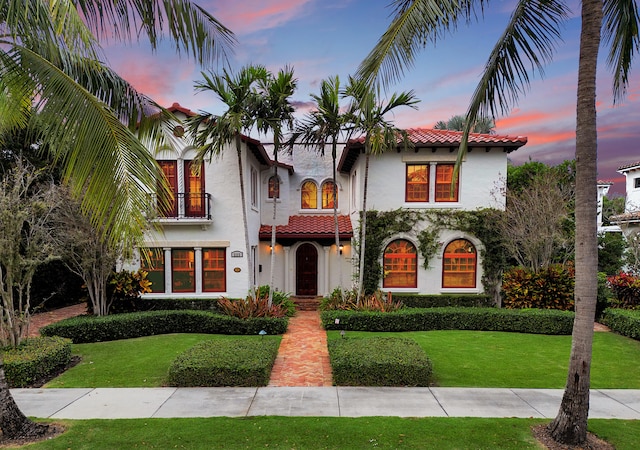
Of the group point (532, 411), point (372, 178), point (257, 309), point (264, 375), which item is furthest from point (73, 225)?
point (532, 411)

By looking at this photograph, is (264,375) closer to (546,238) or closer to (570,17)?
(570,17)

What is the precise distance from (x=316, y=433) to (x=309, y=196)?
579 inches

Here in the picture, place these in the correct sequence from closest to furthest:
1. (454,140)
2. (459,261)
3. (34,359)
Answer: (34,359) → (454,140) → (459,261)

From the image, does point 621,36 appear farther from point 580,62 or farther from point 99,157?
point 99,157

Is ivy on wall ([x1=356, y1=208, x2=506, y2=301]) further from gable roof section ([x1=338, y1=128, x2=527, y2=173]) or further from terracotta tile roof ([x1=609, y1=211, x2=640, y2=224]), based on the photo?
terracotta tile roof ([x1=609, y1=211, x2=640, y2=224])

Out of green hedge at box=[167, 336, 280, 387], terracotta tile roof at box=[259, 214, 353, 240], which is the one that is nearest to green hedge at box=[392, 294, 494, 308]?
terracotta tile roof at box=[259, 214, 353, 240]

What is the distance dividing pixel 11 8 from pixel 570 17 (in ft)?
25.1

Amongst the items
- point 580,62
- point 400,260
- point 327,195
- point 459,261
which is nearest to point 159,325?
point 400,260

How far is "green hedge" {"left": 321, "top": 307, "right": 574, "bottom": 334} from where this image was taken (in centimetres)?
1204

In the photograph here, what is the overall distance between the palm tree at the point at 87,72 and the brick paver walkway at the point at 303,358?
211 inches

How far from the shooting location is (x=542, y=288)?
13.2 meters

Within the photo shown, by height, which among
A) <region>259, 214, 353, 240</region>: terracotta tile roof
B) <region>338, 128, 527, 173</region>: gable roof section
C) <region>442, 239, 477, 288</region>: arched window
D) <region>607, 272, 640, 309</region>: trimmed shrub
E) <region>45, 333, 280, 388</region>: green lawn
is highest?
<region>338, 128, 527, 173</region>: gable roof section

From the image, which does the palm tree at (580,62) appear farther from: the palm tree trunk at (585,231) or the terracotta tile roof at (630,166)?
the terracotta tile roof at (630,166)

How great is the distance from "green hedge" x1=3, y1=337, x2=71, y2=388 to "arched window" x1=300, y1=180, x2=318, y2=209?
1245cm
